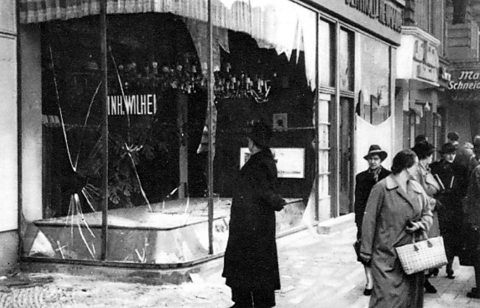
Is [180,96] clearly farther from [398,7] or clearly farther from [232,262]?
[398,7]

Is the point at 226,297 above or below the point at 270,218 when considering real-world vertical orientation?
below

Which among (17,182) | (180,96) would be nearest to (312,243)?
(180,96)

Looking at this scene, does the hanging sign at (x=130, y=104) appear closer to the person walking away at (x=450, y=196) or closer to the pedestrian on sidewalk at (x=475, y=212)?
the person walking away at (x=450, y=196)

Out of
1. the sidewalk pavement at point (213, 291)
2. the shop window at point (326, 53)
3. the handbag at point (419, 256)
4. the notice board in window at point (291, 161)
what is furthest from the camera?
the shop window at point (326, 53)

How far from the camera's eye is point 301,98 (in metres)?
14.1

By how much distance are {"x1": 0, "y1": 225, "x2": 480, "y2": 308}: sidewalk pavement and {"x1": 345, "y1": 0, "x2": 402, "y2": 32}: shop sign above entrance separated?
25.6 ft

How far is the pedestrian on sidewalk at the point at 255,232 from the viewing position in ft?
23.4

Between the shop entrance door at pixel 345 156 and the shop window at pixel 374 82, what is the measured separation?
71 cm

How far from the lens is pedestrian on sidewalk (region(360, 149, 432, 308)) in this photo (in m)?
5.87

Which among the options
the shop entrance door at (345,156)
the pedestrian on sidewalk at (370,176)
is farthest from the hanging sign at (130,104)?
the shop entrance door at (345,156)

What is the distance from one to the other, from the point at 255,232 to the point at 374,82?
11670 millimetres

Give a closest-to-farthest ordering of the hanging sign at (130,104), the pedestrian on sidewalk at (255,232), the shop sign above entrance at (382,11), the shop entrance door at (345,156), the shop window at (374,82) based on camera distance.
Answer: the pedestrian on sidewalk at (255,232)
the hanging sign at (130,104)
the shop entrance door at (345,156)
the shop sign above entrance at (382,11)
the shop window at (374,82)

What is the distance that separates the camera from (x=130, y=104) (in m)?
10.1

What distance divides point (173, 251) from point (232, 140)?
204 inches
